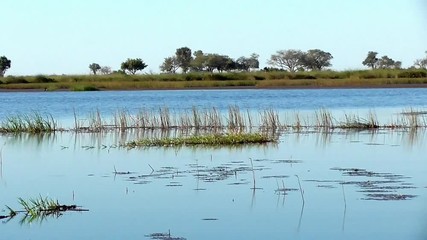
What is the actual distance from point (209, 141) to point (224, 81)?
3933cm

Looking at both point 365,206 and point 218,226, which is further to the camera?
point 365,206

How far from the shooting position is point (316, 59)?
9694 cm

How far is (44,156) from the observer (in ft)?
56.5

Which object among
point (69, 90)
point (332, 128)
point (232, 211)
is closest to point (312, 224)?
point (232, 211)

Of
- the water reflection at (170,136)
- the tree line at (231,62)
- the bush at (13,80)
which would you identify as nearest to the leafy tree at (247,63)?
the tree line at (231,62)

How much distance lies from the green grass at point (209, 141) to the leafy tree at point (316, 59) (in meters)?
78.1

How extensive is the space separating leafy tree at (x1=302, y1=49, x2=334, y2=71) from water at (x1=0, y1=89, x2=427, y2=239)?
76177 mm

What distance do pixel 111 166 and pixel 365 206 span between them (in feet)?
19.0

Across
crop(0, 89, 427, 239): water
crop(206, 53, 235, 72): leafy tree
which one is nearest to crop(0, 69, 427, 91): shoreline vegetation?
crop(206, 53, 235, 72): leafy tree

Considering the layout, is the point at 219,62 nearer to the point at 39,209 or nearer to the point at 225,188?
the point at 225,188

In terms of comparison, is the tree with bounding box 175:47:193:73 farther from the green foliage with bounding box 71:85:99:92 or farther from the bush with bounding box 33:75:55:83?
the green foliage with bounding box 71:85:99:92

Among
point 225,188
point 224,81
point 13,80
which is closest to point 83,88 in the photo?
point 13,80

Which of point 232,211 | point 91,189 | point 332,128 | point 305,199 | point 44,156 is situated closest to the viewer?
point 232,211

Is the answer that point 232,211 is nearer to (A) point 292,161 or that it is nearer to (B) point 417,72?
(A) point 292,161
